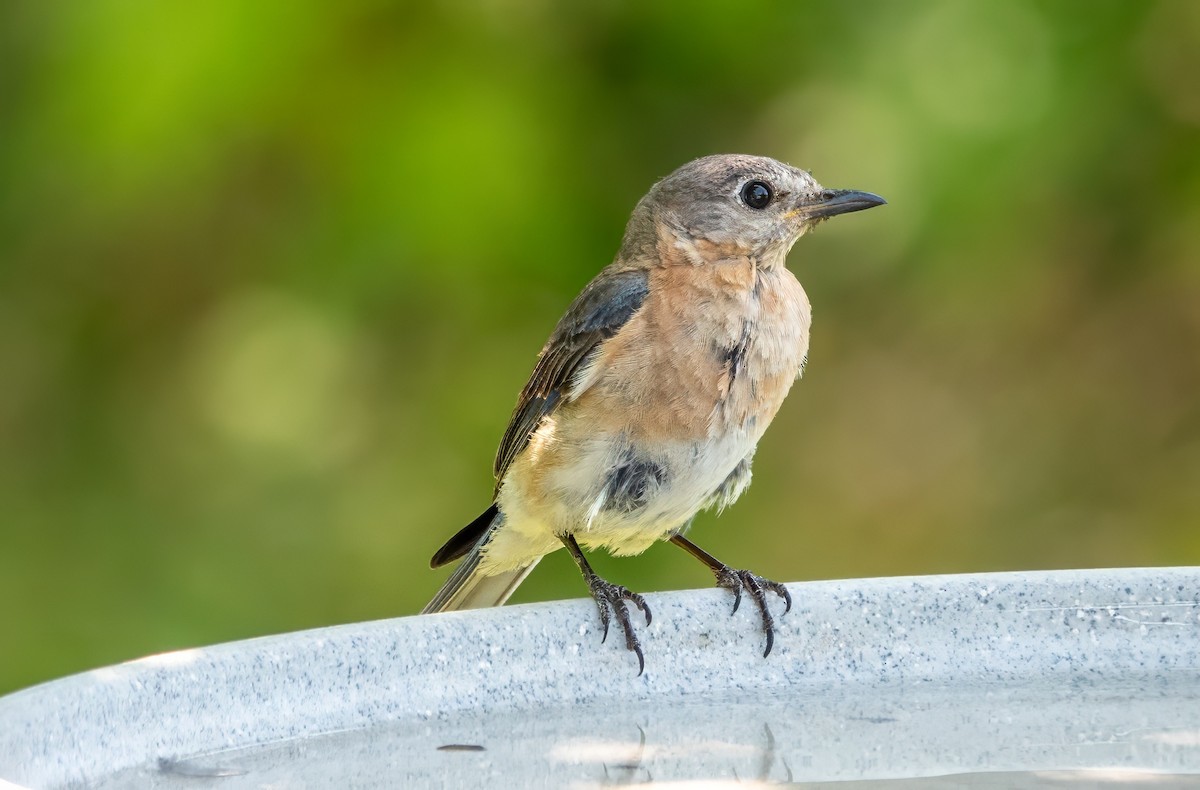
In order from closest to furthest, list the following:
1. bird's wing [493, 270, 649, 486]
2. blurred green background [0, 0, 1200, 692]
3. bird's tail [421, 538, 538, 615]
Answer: bird's wing [493, 270, 649, 486] → bird's tail [421, 538, 538, 615] → blurred green background [0, 0, 1200, 692]

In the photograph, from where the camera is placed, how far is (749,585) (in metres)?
3.60

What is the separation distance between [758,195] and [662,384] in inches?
29.1

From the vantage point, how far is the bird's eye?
432cm

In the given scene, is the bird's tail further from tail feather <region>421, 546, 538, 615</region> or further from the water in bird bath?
the water in bird bath

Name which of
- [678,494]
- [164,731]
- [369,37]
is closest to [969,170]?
[678,494]

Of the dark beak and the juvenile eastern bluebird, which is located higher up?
the dark beak

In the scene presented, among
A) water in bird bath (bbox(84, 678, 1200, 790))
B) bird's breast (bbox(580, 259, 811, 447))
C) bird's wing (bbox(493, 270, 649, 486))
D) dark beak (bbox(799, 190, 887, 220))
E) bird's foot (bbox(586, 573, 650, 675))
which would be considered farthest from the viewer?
dark beak (bbox(799, 190, 887, 220))

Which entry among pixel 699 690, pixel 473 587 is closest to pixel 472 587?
pixel 473 587

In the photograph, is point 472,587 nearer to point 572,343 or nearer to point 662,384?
point 572,343

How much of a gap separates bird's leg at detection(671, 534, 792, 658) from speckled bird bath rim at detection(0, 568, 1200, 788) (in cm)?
2

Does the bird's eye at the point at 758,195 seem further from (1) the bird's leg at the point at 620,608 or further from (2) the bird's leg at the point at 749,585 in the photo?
(1) the bird's leg at the point at 620,608

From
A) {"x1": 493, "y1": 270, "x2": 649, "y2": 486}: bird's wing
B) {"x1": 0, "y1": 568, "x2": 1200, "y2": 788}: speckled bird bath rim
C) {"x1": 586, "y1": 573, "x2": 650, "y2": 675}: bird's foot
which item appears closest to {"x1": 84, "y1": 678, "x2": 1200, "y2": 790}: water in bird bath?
{"x1": 0, "y1": 568, "x2": 1200, "y2": 788}: speckled bird bath rim

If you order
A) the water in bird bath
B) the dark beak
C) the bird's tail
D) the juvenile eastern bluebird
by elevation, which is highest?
the dark beak

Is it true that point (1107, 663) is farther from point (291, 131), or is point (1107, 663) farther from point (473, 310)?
point (291, 131)
